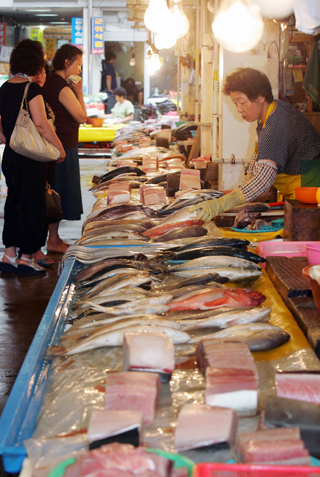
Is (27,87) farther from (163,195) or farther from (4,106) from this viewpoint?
(163,195)

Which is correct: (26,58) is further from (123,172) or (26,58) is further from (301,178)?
(301,178)

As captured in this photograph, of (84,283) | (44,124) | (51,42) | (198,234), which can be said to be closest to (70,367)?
(84,283)

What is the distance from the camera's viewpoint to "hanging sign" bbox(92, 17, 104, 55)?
64.3ft

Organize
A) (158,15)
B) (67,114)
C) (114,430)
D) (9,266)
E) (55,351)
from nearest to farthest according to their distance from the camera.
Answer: (114,430) → (55,351) → (9,266) → (67,114) → (158,15)

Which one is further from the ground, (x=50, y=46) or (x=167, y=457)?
(x=50, y=46)

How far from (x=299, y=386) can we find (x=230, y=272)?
3.38ft

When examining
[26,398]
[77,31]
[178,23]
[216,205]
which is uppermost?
[77,31]

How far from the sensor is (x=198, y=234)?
3.04 m

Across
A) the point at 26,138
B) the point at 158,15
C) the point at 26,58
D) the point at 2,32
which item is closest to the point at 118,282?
the point at 26,138

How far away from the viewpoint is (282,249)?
2750mm

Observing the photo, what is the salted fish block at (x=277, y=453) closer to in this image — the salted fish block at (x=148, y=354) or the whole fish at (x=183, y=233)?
the salted fish block at (x=148, y=354)

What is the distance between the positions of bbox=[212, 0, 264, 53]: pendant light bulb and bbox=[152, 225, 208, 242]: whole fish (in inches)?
76.1

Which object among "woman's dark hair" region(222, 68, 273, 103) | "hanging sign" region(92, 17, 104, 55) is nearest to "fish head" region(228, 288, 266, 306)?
"woman's dark hair" region(222, 68, 273, 103)

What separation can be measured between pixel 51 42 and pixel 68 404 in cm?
2437
